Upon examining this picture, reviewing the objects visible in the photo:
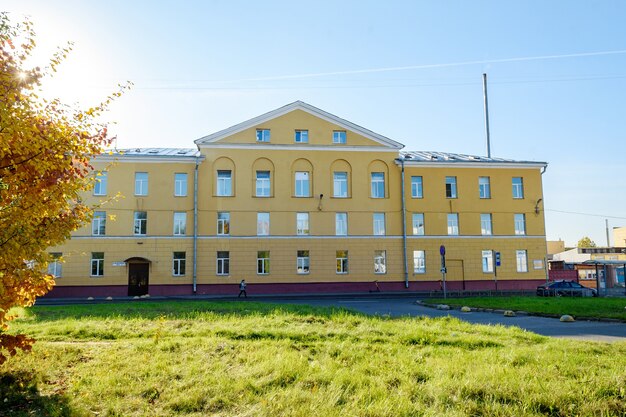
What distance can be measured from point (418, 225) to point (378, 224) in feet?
10.9

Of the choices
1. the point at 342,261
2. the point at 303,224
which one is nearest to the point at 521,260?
the point at 342,261

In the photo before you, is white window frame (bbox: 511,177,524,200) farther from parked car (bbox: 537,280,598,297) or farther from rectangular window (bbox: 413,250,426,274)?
rectangular window (bbox: 413,250,426,274)

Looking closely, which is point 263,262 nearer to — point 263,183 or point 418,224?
point 263,183

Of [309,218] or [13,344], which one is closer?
[13,344]

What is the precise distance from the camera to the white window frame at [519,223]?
4028 centimetres

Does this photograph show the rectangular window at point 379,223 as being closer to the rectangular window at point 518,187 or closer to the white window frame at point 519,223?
the white window frame at point 519,223

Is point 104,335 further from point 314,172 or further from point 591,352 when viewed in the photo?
point 314,172

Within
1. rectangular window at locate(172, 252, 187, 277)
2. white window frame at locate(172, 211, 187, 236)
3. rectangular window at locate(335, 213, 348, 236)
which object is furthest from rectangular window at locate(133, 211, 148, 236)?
rectangular window at locate(335, 213, 348, 236)

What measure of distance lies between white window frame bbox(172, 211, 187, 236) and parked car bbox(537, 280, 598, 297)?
25.8m

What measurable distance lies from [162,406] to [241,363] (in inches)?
77.3

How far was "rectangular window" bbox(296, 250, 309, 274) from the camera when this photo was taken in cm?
3633

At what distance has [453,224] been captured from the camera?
3938cm

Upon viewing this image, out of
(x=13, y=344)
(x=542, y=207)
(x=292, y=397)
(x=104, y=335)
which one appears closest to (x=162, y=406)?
(x=292, y=397)

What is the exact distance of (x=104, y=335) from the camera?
35.6 feet
